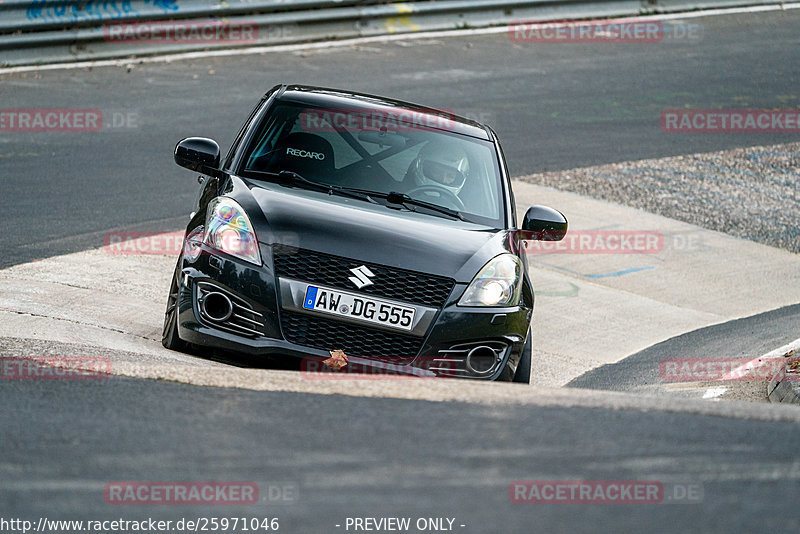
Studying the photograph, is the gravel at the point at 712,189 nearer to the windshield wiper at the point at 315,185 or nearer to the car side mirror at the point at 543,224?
the car side mirror at the point at 543,224

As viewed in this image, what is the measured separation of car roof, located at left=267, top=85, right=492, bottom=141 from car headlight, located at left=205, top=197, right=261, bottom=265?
130 cm

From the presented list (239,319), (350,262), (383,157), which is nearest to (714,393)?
(383,157)

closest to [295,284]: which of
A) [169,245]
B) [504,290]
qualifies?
[504,290]

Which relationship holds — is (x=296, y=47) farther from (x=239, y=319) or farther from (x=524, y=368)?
(x=239, y=319)

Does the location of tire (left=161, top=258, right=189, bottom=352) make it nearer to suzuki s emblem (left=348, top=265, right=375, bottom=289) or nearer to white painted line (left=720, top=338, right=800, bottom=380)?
suzuki s emblem (left=348, top=265, right=375, bottom=289)

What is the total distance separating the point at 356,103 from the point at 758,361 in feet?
10.9

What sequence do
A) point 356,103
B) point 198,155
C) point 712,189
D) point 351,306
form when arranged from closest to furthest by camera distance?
1. point 351,306
2. point 198,155
3. point 356,103
4. point 712,189

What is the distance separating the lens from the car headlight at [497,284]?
5.73 meters

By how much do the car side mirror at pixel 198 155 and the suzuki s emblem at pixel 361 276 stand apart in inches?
60.1

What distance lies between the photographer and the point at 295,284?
550 cm

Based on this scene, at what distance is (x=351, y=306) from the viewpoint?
18.0ft

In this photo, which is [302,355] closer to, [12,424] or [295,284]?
[295,284]

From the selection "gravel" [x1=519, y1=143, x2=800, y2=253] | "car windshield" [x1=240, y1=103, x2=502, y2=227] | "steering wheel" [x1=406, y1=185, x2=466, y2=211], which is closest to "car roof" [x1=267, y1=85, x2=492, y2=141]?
"car windshield" [x1=240, y1=103, x2=502, y2=227]

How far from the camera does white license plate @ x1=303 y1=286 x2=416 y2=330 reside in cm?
548
